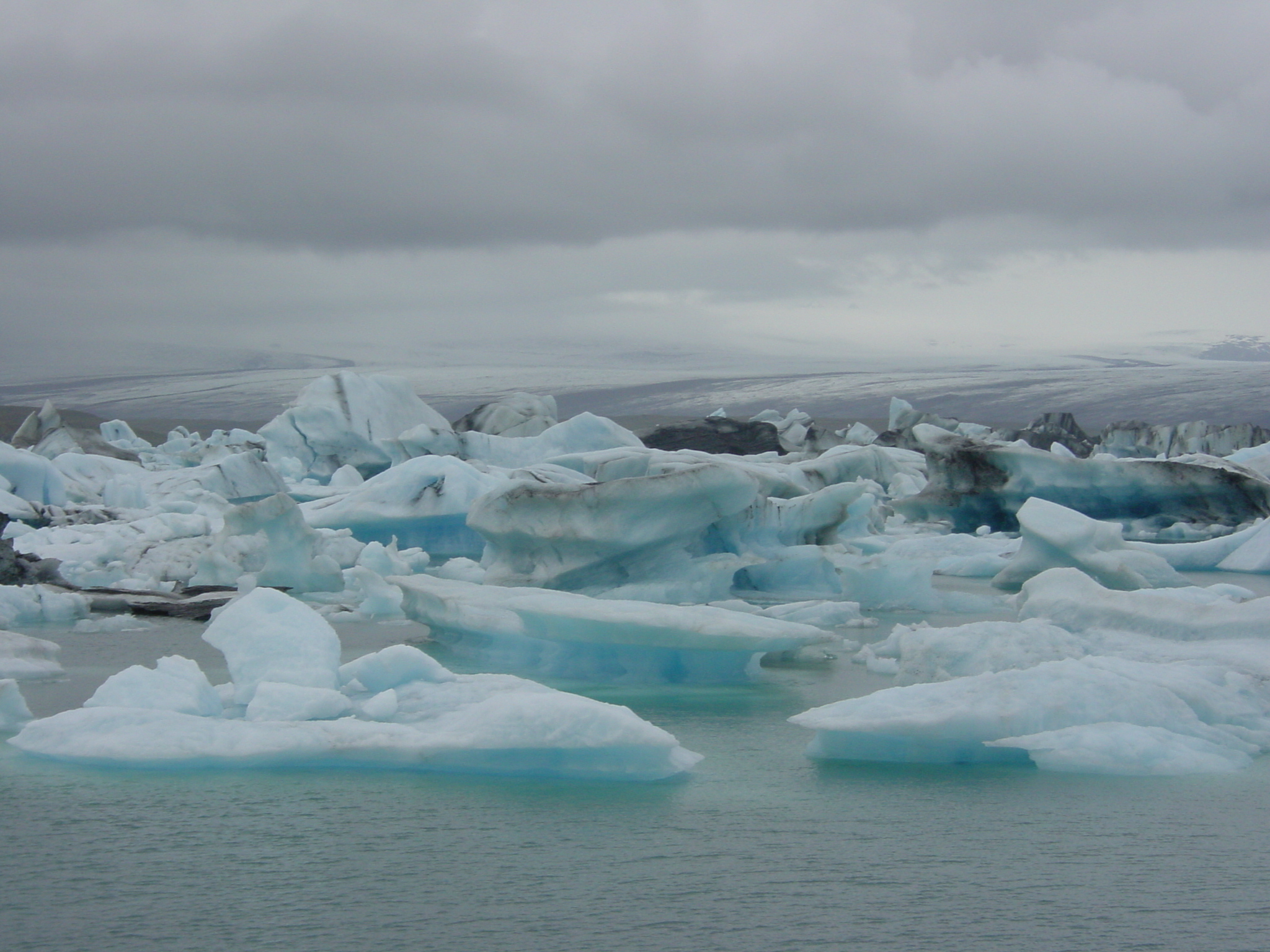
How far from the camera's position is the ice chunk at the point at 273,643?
170 inches

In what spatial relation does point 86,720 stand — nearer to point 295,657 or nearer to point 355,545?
point 295,657

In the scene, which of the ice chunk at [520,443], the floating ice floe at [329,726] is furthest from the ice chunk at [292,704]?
the ice chunk at [520,443]

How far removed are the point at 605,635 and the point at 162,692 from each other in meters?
1.86

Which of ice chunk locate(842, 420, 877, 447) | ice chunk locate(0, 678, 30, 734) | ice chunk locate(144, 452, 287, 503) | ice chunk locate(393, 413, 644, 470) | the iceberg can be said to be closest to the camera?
ice chunk locate(0, 678, 30, 734)

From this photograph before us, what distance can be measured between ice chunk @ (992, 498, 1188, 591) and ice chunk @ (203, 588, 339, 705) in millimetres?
5717

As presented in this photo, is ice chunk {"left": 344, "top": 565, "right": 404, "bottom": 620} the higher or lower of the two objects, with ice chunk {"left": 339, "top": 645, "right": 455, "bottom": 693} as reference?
lower

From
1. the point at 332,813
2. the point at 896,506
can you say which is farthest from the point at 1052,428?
the point at 332,813

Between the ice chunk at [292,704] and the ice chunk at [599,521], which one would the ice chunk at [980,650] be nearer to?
the ice chunk at [292,704]

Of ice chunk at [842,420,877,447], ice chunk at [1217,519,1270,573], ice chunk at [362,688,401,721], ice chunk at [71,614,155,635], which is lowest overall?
ice chunk at [1217,519,1270,573]

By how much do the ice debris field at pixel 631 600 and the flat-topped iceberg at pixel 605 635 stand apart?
0.02 meters

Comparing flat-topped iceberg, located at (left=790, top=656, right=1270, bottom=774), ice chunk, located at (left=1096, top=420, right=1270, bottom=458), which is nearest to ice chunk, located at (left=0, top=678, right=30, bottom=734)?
flat-topped iceberg, located at (left=790, top=656, right=1270, bottom=774)

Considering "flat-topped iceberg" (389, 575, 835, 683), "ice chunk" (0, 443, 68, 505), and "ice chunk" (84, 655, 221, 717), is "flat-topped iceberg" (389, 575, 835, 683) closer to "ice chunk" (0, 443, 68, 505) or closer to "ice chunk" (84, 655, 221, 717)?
"ice chunk" (84, 655, 221, 717)

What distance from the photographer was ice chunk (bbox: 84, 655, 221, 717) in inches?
161

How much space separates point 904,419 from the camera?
24.8m
